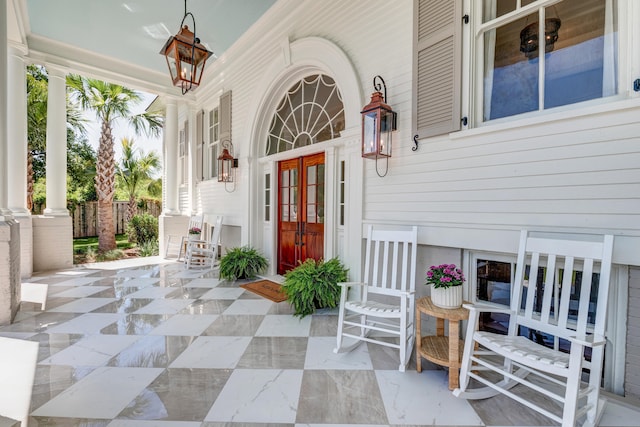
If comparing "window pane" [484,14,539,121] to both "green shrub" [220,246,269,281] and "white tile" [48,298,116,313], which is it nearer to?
"green shrub" [220,246,269,281]

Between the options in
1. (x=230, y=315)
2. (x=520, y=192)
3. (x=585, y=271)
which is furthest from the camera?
(x=230, y=315)

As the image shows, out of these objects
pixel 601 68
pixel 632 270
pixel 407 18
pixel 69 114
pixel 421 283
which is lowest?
pixel 421 283

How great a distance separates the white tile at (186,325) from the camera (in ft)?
9.75

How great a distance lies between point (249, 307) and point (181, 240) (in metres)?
3.92

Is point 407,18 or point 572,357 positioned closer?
point 572,357

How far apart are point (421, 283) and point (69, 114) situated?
1093 cm

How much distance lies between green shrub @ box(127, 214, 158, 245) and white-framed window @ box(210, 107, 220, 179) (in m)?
4.24

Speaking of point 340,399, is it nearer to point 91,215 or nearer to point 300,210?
point 300,210

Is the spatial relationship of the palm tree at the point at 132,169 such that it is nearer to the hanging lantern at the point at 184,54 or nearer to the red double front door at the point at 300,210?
the red double front door at the point at 300,210

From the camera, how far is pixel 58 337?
2.82 meters

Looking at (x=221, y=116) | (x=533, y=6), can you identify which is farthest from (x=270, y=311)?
(x=221, y=116)

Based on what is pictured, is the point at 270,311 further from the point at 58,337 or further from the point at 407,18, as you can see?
the point at 407,18

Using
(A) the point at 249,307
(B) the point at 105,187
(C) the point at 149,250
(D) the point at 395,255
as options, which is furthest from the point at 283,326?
(B) the point at 105,187

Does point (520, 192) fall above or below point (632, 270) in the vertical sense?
above
